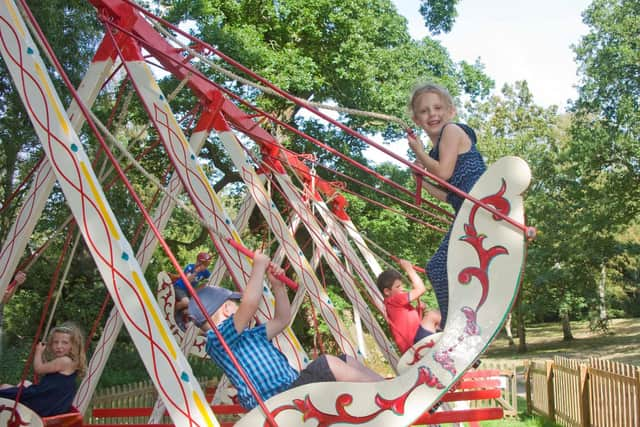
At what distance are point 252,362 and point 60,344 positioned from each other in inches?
75.5

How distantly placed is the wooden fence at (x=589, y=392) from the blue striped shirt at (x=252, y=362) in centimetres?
428

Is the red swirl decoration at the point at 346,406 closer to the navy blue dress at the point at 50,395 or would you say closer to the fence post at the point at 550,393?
the navy blue dress at the point at 50,395

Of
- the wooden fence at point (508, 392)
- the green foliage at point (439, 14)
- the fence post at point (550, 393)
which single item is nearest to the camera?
the fence post at point (550, 393)

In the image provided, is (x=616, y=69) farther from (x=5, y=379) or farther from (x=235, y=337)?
(x=235, y=337)

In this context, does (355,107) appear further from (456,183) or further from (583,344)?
(583,344)

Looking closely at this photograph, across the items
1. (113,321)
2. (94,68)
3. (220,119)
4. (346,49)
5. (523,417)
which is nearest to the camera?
(94,68)

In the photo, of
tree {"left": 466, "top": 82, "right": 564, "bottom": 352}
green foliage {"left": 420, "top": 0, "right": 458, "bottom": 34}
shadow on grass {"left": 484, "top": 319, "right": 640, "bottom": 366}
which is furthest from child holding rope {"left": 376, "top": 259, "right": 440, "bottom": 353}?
tree {"left": 466, "top": 82, "right": 564, "bottom": 352}

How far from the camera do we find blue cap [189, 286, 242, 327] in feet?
11.2

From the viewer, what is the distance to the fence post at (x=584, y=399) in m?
7.71

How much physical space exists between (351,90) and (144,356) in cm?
1247

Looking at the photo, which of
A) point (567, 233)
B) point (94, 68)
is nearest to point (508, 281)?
point (94, 68)

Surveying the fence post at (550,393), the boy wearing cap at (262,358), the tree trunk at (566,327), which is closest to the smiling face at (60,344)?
the boy wearing cap at (262,358)

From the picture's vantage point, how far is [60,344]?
4426 millimetres

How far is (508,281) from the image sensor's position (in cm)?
277
